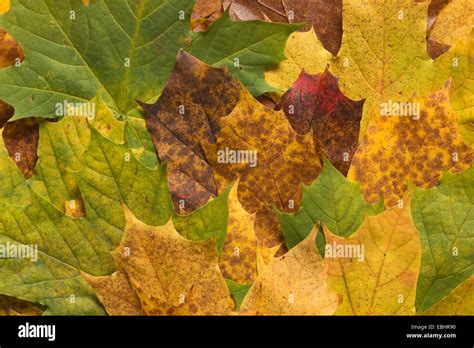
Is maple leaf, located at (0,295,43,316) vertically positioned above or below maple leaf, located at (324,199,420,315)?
below

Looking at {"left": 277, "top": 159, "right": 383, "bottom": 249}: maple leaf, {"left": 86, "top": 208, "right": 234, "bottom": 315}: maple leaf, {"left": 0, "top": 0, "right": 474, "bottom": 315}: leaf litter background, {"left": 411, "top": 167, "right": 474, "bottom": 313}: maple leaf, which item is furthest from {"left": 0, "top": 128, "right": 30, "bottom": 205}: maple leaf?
{"left": 411, "top": 167, "right": 474, "bottom": 313}: maple leaf

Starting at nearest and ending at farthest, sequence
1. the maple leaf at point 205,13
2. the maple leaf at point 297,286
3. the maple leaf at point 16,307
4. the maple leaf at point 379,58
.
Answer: the maple leaf at point 297,286
the maple leaf at point 16,307
the maple leaf at point 379,58
the maple leaf at point 205,13

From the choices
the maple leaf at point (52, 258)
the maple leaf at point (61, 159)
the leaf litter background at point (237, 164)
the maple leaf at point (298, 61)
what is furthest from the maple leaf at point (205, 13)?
the maple leaf at point (52, 258)

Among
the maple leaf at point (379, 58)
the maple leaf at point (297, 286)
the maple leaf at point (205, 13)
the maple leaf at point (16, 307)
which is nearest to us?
the maple leaf at point (297, 286)

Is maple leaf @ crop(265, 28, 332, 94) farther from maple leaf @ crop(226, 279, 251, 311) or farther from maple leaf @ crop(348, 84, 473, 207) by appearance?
maple leaf @ crop(226, 279, 251, 311)

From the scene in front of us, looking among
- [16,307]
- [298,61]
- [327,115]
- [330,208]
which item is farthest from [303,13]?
[16,307]

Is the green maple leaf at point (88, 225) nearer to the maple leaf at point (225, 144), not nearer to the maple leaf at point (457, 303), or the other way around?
the maple leaf at point (225, 144)

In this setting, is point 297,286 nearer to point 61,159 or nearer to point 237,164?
point 237,164
